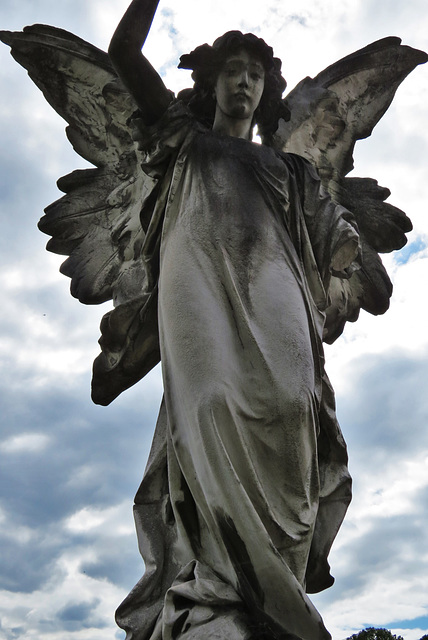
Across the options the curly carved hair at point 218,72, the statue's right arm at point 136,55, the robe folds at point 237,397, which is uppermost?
the curly carved hair at point 218,72

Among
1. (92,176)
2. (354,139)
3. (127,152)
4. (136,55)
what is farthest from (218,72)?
(354,139)

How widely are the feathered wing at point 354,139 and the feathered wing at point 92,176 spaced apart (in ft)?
3.50

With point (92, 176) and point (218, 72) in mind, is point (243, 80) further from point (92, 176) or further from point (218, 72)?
point (92, 176)

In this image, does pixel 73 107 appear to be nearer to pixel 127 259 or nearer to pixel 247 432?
pixel 127 259

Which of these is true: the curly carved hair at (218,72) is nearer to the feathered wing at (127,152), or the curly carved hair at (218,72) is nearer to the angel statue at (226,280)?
the angel statue at (226,280)

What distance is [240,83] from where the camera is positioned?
6262 mm

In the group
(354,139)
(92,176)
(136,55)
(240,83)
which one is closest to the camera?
(136,55)

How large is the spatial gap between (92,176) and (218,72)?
4.58 ft

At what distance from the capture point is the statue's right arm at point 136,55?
5.72m

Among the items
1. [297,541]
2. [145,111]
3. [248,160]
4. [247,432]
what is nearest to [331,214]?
[248,160]

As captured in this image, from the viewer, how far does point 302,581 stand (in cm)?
521

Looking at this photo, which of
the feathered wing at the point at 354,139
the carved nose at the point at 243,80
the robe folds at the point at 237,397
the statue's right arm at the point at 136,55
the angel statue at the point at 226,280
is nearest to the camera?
the robe folds at the point at 237,397

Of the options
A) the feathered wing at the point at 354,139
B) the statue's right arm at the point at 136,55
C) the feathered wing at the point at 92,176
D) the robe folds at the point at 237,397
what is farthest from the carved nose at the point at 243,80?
the feathered wing at the point at 354,139

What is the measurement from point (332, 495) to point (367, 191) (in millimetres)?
2357
